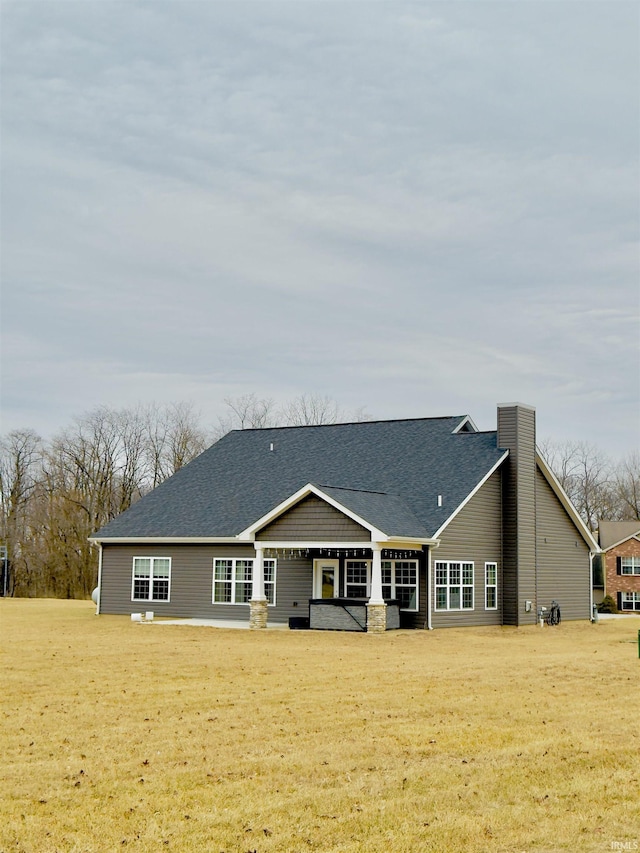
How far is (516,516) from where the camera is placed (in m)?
33.0

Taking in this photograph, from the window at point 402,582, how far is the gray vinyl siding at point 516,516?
469cm

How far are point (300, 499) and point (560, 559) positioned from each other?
12039 millimetres

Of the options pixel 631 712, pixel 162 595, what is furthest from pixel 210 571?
pixel 631 712

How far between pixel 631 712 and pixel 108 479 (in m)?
52.5

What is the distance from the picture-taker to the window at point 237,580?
3225 centimetres

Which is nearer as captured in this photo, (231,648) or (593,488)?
(231,648)

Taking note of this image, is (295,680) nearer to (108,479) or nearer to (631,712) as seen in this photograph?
(631,712)

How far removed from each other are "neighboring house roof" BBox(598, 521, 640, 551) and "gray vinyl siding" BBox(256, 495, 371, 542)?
3216cm

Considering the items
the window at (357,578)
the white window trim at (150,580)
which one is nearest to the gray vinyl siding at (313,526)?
the window at (357,578)

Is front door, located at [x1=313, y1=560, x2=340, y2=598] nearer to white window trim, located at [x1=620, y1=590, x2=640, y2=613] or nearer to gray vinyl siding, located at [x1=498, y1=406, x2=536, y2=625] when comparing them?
gray vinyl siding, located at [x1=498, y1=406, x2=536, y2=625]

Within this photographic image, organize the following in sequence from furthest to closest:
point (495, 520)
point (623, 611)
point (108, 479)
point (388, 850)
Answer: point (108, 479), point (623, 611), point (495, 520), point (388, 850)

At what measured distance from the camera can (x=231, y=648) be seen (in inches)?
893

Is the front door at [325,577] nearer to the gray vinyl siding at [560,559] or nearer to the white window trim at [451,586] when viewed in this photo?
the white window trim at [451,586]

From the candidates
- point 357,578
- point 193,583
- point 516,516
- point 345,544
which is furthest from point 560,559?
point 193,583
